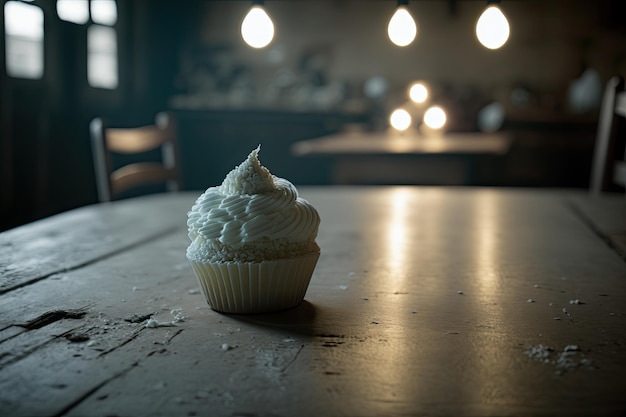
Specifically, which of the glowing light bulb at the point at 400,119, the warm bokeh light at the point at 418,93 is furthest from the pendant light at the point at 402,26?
the warm bokeh light at the point at 418,93

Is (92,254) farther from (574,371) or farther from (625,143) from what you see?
(625,143)

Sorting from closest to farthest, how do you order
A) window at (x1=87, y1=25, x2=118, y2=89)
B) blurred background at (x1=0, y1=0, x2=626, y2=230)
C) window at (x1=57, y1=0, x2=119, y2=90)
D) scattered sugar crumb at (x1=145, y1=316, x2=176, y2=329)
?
1. scattered sugar crumb at (x1=145, y1=316, x2=176, y2=329)
2. window at (x1=57, y1=0, x2=119, y2=90)
3. blurred background at (x1=0, y1=0, x2=626, y2=230)
4. window at (x1=87, y1=25, x2=118, y2=89)

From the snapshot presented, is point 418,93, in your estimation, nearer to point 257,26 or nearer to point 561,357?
point 257,26

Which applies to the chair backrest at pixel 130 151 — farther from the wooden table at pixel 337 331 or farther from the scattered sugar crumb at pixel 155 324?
the scattered sugar crumb at pixel 155 324

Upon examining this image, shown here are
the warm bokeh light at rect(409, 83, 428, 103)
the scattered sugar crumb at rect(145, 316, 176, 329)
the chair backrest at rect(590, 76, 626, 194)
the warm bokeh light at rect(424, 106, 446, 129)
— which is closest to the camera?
the scattered sugar crumb at rect(145, 316, 176, 329)

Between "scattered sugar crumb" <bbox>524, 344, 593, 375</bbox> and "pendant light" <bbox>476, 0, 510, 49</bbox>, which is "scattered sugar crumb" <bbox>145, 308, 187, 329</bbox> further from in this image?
"pendant light" <bbox>476, 0, 510, 49</bbox>

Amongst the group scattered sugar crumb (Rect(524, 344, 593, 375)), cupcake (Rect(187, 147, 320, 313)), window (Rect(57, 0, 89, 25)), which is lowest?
scattered sugar crumb (Rect(524, 344, 593, 375))

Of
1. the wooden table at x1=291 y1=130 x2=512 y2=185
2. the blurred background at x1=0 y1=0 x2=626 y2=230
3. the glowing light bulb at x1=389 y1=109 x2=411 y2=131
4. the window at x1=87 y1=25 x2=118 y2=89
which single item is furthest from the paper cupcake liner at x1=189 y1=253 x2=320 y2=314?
the glowing light bulb at x1=389 y1=109 x2=411 y2=131
